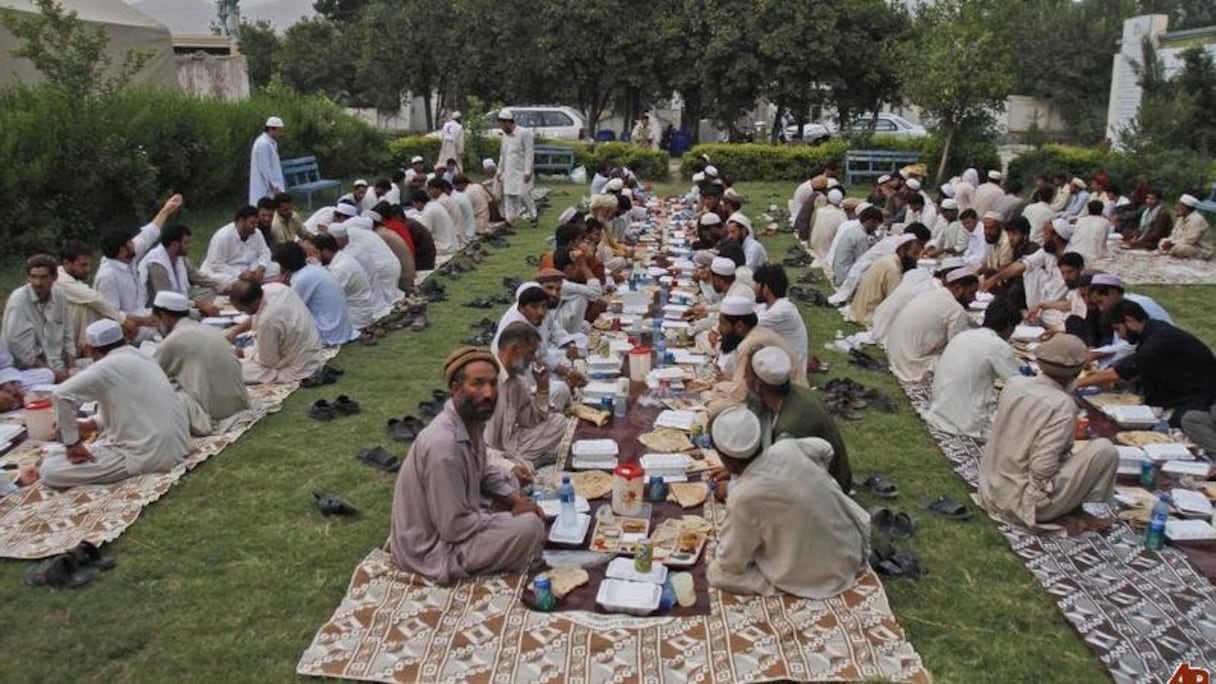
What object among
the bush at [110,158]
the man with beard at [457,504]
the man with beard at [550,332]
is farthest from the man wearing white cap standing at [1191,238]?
the bush at [110,158]

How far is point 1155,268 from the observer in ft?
42.4

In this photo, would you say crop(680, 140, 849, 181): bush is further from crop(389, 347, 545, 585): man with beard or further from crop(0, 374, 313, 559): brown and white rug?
crop(389, 347, 545, 585): man with beard

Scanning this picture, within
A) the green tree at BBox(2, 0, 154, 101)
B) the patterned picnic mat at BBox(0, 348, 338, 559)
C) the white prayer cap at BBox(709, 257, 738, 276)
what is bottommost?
the patterned picnic mat at BBox(0, 348, 338, 559)

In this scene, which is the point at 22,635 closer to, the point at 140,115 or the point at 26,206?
the point at 26,206

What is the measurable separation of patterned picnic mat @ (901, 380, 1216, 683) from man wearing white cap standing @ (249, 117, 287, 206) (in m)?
11.1

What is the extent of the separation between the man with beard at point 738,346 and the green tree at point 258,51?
36280mm

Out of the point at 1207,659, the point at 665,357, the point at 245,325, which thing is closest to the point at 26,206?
the point at 245,325

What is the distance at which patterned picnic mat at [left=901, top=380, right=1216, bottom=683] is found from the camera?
4.24m

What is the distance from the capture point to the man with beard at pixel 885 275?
9.80 metres

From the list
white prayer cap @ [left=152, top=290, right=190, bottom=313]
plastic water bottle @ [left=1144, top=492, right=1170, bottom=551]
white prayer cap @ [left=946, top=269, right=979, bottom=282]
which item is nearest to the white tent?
white prayer cap @ [left=152, top=290, right=190, bottom=313]

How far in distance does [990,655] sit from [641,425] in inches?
125

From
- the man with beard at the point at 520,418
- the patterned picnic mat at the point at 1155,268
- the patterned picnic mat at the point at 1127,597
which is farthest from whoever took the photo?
the patterned picnic mat at the point at 1155,268

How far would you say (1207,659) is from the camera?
13.8 feet

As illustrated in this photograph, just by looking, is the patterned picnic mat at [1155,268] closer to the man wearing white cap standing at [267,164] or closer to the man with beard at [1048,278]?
the man with beard at [1048,278]
